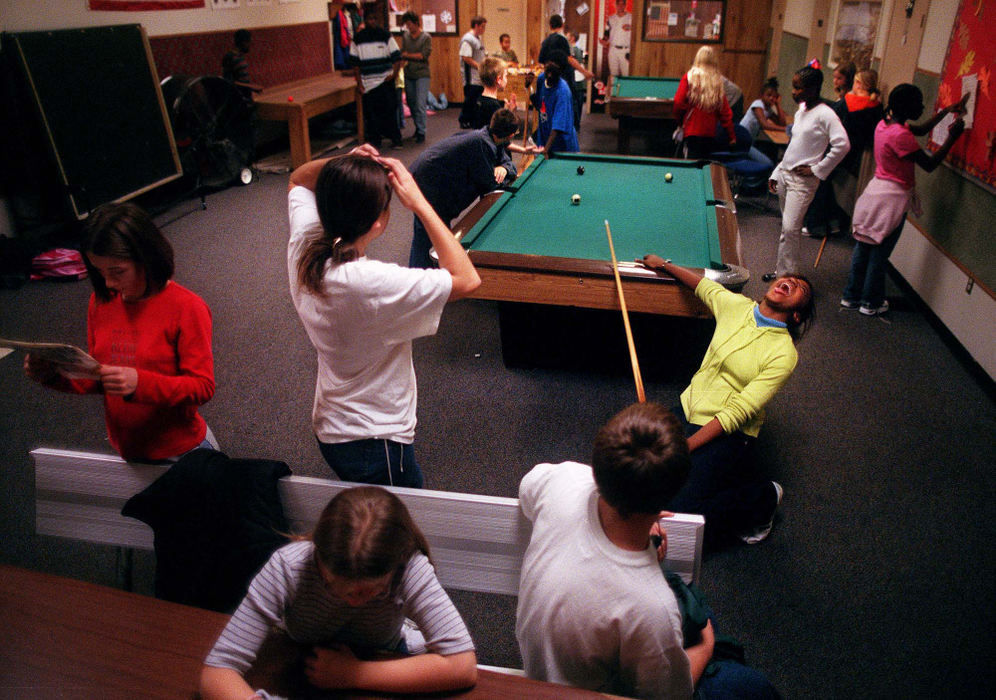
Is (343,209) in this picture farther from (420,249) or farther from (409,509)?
(420,249)

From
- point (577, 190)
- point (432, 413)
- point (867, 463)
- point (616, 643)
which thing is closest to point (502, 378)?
point (432, 413)

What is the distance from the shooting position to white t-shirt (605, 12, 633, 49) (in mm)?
9820

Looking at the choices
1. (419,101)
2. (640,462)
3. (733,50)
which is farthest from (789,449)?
(733,50)

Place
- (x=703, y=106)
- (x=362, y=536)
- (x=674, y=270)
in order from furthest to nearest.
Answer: (x=703, y=106) → (x=674, y=270) → (x=362, y=536)

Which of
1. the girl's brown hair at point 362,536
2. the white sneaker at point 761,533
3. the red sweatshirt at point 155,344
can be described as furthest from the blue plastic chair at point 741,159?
the girl's brown hair at point 362,536

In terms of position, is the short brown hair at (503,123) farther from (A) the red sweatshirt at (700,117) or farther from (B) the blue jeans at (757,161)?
(B) the blue jeans at (757,161)

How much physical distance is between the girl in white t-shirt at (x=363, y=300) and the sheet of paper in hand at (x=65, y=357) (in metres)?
0.48

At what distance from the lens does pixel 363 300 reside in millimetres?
1475

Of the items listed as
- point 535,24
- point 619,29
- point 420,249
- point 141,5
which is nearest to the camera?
A: point 420,249

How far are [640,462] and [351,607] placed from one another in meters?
0.58

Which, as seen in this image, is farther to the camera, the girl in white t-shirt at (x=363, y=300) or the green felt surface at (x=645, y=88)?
the green felt surface at (x=645, y=88)

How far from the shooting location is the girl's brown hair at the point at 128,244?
1650 mm

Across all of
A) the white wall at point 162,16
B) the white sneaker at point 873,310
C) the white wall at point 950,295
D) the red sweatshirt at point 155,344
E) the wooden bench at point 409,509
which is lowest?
the white sneaker at point 873,310

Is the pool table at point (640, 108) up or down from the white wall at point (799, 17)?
down
